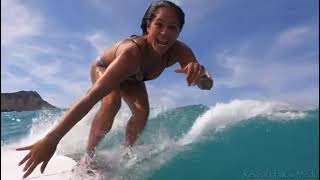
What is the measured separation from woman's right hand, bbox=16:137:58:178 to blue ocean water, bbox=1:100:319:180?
0.91m

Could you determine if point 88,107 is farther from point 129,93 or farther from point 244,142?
point 244,142

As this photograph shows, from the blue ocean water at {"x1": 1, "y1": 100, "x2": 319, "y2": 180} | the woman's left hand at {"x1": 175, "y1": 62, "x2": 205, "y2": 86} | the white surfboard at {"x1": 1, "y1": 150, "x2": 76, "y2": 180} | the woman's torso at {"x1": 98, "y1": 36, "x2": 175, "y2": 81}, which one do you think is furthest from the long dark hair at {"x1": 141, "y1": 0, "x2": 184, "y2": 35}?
the white surfboard at {"x1": 1, "y1": 150, "x2": 76, "y2": 180}

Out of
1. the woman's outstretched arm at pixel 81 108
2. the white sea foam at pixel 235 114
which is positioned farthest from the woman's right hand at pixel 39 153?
the white sea foam at pixel 235 114

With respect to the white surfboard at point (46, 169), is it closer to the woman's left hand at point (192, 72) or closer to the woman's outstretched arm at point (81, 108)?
the woman's outstretched arm at point (81, 108)

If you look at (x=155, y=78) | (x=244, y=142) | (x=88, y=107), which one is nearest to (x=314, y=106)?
(x=244, y=142)

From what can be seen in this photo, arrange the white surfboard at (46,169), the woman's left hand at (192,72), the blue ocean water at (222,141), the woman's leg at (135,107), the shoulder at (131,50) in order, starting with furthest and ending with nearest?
1. the blue ocean water at (222,141)
2. the woman's leg at (135,107)
3. the white surfboard at (46,169)
4. the shoulder at (131,50)
5. the woman's left hand at (192,72)

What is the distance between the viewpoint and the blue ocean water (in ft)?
12.0

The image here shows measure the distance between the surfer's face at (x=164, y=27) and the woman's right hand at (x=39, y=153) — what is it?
1.06 m

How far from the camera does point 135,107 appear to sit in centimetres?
329

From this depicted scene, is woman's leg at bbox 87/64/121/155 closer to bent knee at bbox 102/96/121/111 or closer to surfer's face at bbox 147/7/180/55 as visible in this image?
bent knee at bbox 102/96/121/111

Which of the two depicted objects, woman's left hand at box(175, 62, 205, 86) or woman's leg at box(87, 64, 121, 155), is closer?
woman's left hand at box(175, 62, 205, 86)

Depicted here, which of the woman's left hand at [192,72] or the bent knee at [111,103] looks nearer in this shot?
the woman's left hand at [192,72]

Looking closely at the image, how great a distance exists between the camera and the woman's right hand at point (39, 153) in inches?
71.5

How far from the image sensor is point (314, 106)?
11.3m
